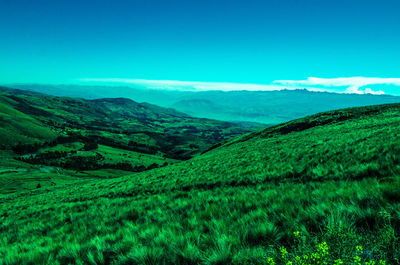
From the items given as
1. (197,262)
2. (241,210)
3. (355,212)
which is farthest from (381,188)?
(197,262)

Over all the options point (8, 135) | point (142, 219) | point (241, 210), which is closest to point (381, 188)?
point (241, 210)

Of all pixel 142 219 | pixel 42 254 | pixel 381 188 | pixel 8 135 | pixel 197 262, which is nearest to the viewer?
pixel 197 262

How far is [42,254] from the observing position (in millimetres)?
4684

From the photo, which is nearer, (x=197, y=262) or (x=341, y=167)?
(x=197, y=262)

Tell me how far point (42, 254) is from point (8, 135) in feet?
850

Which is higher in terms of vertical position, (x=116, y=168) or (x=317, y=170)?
(x=317, y=170)

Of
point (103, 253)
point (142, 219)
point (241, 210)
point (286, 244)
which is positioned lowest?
point (142, 219)

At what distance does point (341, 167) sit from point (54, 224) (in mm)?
12667

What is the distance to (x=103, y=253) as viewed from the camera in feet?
13.3

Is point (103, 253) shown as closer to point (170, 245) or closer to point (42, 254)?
point (170, 245)

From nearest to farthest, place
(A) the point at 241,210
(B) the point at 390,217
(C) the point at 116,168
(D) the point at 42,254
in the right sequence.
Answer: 1. (B) the point at 390,217
2. (D) the point at 42,254
3. (A) the point at 241,210
4. (C) the point at 116,168

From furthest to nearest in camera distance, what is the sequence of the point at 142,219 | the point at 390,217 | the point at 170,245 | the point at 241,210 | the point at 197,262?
the point at 142,219 → the point at 241,210 → the point at 170,245 → the point at 197,262 → the point at 390,217

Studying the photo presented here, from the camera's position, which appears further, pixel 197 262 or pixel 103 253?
pixel 103 253

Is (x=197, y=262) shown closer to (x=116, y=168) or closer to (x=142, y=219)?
(x=142, y=219)
